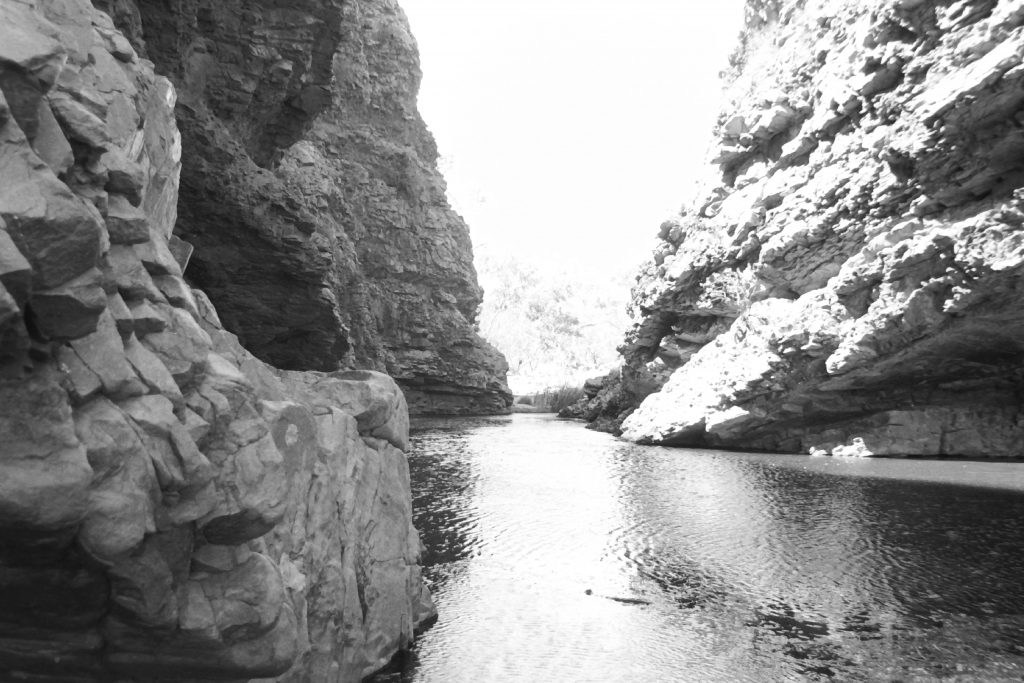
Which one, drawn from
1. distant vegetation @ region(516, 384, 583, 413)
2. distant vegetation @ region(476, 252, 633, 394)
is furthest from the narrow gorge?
distant vegetation @ region(476, 252, 633, 394)

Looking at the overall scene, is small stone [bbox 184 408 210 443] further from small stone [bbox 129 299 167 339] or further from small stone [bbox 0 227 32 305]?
small stone [bbox 0 227 32 305]

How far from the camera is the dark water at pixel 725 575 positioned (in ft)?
39.3

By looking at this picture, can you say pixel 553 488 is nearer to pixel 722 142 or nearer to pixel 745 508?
pixel 745 508

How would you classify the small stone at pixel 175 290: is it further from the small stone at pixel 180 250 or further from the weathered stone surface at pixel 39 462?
the small stone at pixel 180 250

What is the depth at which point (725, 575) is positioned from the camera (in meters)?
16.8

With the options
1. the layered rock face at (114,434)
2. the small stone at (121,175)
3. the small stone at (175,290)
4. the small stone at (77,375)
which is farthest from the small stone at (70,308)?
the small stone at (175,290)

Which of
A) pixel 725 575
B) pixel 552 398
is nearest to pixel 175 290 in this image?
pixel 725 575

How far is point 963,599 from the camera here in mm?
14727

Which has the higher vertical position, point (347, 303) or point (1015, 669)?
point (347, 303)

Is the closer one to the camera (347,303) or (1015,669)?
(1015,669)

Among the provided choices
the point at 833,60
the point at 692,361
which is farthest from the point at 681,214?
the point at 833,60

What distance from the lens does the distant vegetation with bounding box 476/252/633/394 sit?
118 metres

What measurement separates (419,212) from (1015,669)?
214 feet

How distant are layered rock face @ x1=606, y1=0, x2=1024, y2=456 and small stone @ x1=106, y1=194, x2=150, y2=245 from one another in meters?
28.1
